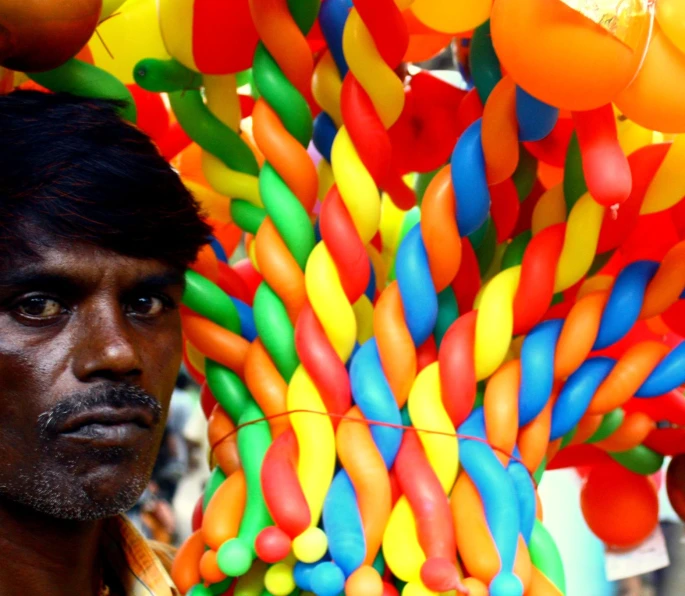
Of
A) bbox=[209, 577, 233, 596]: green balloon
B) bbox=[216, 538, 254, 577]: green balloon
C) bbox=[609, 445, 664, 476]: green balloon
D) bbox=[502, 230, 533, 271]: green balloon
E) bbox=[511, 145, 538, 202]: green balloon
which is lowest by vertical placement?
bbox=[209, 577, 233, 596]: green balloon

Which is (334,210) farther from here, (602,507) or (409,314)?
(602,507)

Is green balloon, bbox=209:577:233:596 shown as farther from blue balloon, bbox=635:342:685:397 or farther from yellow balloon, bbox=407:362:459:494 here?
blue balloon, bbox=635:342:685:397

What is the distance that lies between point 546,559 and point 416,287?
0.91ft

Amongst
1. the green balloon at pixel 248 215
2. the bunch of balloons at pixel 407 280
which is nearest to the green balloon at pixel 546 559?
the bunch of balloons at pixel 407 280

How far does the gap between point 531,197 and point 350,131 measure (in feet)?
0.80

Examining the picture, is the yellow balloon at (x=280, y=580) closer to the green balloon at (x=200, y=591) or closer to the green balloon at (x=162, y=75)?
the green balloon at (x=200, y=591)

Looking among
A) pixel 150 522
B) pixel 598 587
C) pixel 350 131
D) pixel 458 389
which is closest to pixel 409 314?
pixel 458 389

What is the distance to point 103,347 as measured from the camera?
0.89m

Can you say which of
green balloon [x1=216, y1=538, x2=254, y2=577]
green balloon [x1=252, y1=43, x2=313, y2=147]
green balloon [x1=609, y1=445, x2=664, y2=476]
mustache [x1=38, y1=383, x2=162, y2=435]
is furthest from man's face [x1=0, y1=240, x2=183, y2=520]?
green balloon [x1=609, y1=445, x2=664, y2=476]

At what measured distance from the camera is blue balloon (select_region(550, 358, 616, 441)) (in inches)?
37.8

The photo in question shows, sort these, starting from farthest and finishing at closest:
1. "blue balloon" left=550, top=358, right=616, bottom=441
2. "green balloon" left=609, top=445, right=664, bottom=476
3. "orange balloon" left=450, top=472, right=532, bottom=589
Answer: "green balloon" left=609, top=445, right=664, bottom=476 → "blue balloon" left=550, top=358, right=616, bottom=441 → "orange balloon" left=450, top=472, right=532, bottom=589

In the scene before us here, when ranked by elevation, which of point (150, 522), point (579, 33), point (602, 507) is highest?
point (579, 33)

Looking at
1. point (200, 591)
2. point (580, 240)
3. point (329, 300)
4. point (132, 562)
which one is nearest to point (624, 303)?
point (580, 240)

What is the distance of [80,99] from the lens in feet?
3.20
